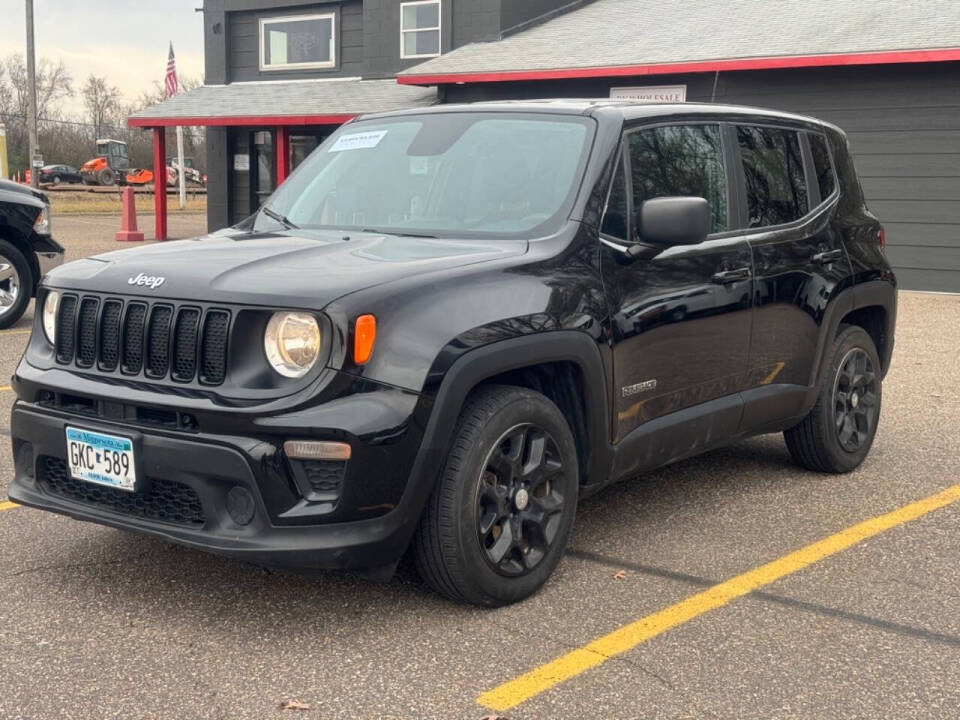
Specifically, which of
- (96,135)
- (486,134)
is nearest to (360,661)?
(486,134)

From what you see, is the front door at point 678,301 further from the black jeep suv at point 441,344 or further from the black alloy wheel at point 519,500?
the black alloy wheel at point 519,500

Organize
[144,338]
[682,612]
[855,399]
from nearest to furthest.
A: [144,338]
[682,612]
[855,399]

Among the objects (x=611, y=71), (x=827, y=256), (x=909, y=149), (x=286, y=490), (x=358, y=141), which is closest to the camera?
(x=286, y=490)

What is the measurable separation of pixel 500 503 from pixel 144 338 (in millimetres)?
1289

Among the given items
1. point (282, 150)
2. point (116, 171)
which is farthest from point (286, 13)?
point (116, 171)

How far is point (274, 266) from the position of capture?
401 cm

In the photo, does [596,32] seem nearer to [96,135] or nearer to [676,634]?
[676,634]

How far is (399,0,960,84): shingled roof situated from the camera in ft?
52.5

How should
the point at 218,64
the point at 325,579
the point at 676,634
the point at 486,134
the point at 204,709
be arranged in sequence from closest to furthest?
the point at 204,709
the point at 676,634
the point at 325,579
the point at 486,134
the point at 218,64

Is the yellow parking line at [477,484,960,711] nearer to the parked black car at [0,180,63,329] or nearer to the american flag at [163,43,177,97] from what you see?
the parked black car at [0,180,63,329]

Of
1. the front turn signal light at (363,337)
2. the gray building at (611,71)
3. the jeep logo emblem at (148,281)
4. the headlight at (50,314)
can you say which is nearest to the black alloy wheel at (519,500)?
the front turn signal light at (363,337)

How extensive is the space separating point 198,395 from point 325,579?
1.01 meters

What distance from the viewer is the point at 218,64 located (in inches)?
1053

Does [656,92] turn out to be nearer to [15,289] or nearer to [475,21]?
[475,21]
